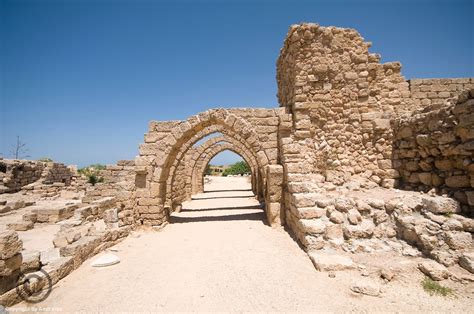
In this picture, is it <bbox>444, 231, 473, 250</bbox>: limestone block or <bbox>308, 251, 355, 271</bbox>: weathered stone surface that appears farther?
<bbox>308, 251, 355, 271</bbox>: weathered stone surface

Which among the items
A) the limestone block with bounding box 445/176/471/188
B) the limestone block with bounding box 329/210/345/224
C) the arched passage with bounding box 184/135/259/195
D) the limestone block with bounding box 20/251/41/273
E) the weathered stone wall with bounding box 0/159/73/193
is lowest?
the limestone block with bounding box 20/251/41/273

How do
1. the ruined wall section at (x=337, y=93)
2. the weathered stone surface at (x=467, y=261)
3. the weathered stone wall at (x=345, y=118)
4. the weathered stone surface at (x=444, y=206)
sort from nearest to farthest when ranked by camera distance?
the weathered stone surface at (x=467, y=261) < the weathered stone surface at (x=444, y=206) < the weathered stone wall at (x=345, y=118) < the ruined wall section at (x=337, y=93)

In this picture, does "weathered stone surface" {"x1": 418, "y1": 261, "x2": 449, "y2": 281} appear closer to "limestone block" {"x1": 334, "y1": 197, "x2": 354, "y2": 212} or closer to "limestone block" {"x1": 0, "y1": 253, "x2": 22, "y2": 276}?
"limestone block" {"x1": 334, "y1": 197, "x2": 354, "y2": 212}

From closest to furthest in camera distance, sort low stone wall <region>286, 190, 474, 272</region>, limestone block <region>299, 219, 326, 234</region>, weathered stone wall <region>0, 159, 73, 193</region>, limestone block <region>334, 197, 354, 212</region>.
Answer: low stone wall <region>286, 190, 474, 272</region>, limestone block <region>299, 219, 326, 234</region>, limestone block <region>334, 197, 354, 212</region>, weathered stone wall <region>0, 159, 73, 193</region>

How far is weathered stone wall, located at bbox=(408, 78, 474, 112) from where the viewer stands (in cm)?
694

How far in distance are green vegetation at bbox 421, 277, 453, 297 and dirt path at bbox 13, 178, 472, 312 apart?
0.32 ft

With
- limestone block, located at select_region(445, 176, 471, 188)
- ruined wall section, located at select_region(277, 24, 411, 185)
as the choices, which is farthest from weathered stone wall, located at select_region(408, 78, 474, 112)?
limestone block, located at select_region(445, 176, 471, 188)

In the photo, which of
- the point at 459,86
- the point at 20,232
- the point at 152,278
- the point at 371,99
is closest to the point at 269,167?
the point at 371,99

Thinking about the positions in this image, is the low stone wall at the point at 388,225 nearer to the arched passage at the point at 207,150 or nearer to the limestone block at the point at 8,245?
the limestone block at the point at 8,245

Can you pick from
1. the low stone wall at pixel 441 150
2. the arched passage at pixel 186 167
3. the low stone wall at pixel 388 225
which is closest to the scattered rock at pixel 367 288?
the low stone wall at pixel 388 225

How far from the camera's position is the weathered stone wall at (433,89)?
694 centimetres

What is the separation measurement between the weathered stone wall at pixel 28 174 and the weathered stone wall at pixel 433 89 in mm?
18677

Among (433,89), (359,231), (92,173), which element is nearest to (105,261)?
(359,231)

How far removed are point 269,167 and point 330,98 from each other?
8.37 ft
